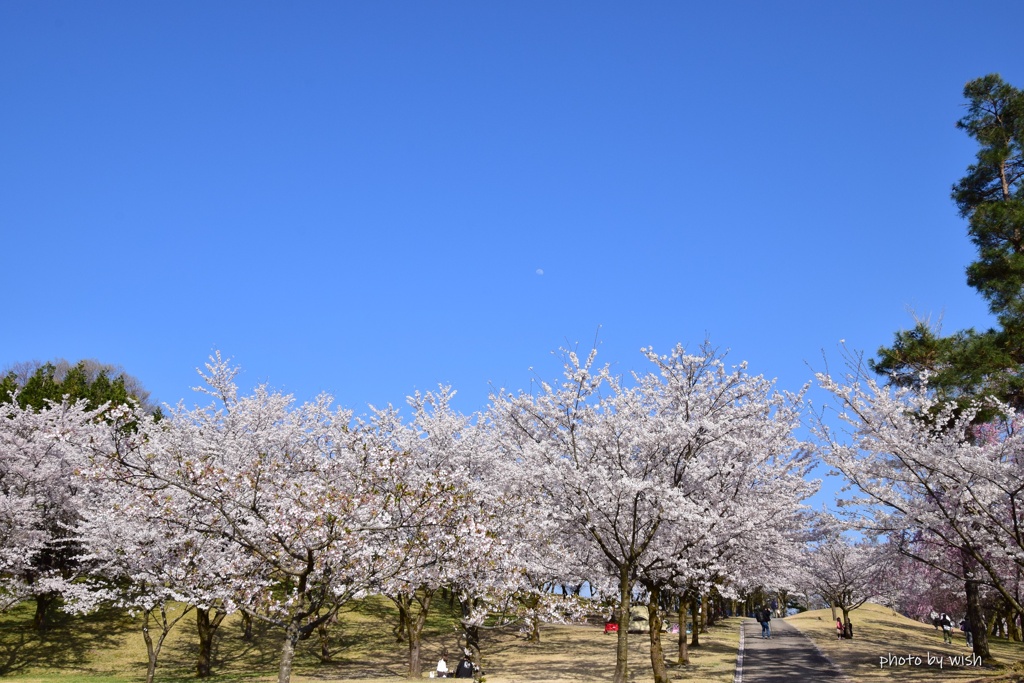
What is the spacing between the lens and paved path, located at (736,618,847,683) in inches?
887

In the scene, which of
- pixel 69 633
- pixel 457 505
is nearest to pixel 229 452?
pixel 457 505

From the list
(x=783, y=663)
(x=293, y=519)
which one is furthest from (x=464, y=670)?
(x=293, y=519)

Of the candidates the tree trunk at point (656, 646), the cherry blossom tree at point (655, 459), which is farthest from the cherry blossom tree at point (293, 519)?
the tree trunk at point (656, 646)

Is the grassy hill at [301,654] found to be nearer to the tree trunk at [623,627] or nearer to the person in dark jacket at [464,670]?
the person in dark jacket at [464,670]

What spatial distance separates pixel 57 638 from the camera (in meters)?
30.2

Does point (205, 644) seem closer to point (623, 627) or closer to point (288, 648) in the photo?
point (288, 648)

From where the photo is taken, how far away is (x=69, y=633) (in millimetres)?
30938

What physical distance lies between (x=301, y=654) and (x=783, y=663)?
20949 millimetres

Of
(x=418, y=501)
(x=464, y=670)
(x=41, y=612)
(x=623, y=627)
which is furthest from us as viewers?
(x=41, y=612)

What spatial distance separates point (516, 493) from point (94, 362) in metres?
60.5

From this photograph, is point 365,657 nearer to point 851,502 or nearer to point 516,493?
point 516,493

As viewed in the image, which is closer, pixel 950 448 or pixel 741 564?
pixel 950 448

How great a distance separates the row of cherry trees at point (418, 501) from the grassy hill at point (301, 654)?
2127 mm

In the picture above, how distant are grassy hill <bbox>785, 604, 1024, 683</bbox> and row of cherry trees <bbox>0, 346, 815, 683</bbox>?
4603 millimetres
